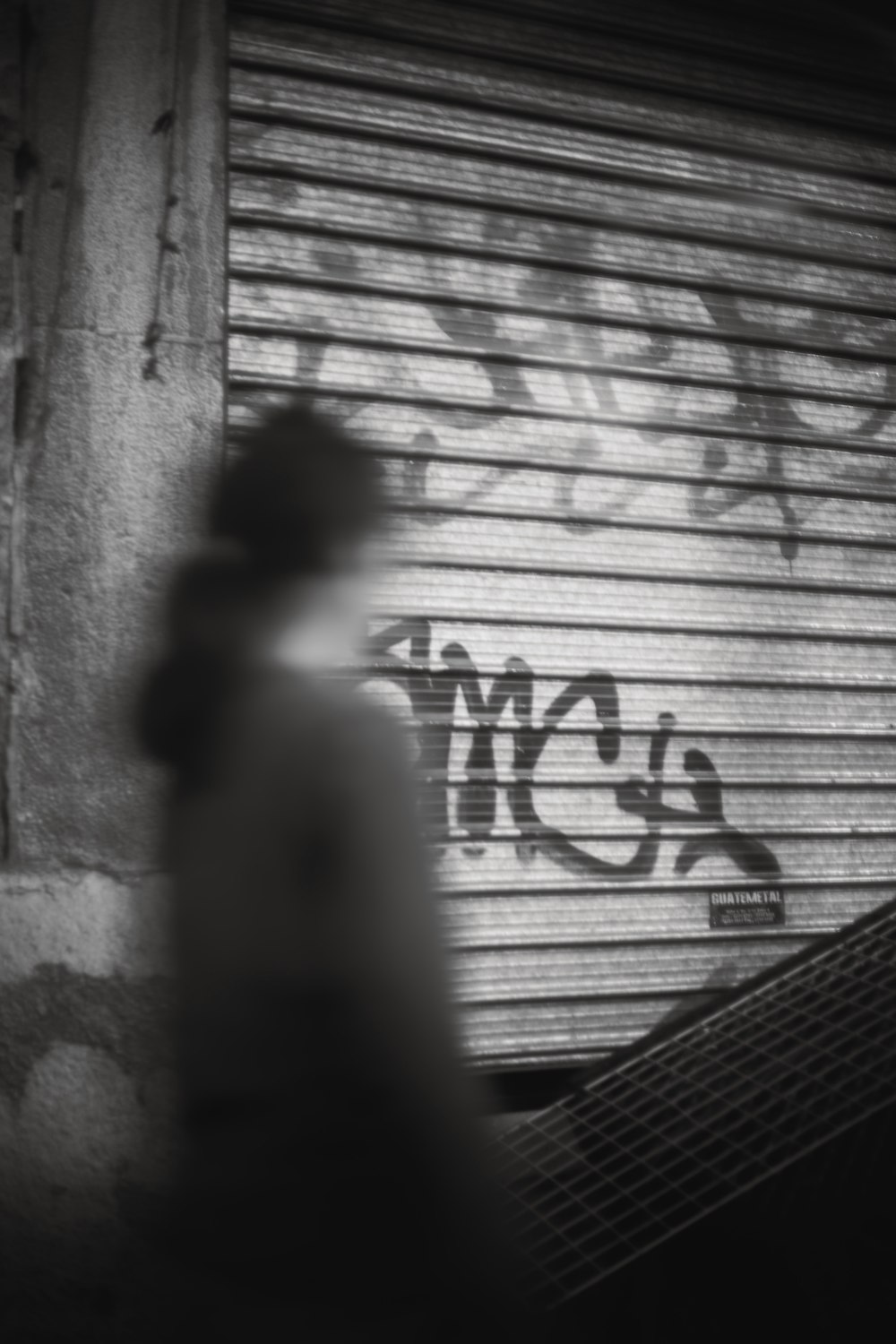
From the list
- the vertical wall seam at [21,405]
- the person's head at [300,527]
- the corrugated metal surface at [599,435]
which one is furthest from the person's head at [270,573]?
the vertical wall seam at [21,405]

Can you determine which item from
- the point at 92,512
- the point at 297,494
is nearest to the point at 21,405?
the point at 92,512

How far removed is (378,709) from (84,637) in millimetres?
916

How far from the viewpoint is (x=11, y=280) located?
3105 mm

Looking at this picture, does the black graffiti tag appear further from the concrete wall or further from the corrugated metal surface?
the concrete wall

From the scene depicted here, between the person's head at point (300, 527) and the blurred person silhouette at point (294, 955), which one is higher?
the person's head at point (300, 527)

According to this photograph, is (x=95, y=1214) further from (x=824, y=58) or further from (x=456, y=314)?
(x=824, y=58)

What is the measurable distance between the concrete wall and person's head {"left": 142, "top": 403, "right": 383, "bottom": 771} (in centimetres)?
Result: 9

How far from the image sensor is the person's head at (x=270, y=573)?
10.4ft

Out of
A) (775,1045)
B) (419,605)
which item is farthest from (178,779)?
(775,1045)

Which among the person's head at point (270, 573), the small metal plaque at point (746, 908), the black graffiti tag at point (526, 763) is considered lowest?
the small metal plaque at point (746, 908)

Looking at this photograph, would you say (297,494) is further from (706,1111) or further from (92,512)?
(706,1111)

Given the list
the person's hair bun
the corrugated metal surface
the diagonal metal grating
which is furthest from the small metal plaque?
the person's hair bun

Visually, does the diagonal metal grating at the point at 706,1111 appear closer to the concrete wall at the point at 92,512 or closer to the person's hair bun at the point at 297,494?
the concrete wall at the point at 92,512

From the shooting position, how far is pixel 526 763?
3.54m
